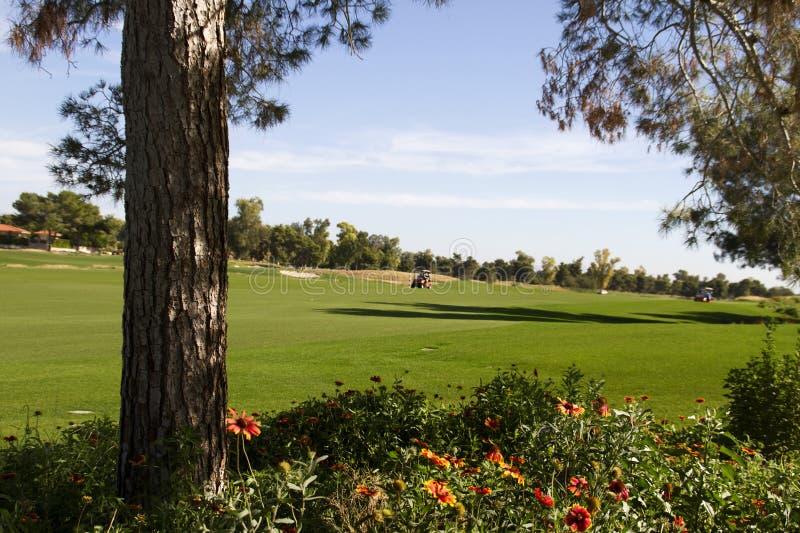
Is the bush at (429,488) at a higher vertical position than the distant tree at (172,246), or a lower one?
lower

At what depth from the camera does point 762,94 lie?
22.0ft

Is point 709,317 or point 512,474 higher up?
point 512,474

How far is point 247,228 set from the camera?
271 feet

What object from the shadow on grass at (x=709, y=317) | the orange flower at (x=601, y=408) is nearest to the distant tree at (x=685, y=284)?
the shadow on grass at (x=709, y=317)

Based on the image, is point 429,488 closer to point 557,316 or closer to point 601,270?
point 557,316

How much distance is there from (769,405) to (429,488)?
3.78m

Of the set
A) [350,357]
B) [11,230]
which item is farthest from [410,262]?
[350,357]

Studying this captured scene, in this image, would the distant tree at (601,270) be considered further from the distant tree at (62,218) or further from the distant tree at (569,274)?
the distant tree at (62,218)

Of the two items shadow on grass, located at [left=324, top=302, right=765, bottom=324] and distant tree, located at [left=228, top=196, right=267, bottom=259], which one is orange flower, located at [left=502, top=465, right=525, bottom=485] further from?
distant tree, located at [left=228, top=196, right=267, bottom=259]

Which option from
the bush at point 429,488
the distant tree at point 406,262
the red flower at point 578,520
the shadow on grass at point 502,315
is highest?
the distant tree at point 406,262

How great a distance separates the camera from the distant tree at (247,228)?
81625 mm

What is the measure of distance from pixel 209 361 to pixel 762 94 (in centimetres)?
707

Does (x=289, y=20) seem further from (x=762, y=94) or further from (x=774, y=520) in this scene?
(x=774, y=520)

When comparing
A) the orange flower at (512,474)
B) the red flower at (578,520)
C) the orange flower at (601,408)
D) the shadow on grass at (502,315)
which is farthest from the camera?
the shadow on grass at (502,315)
